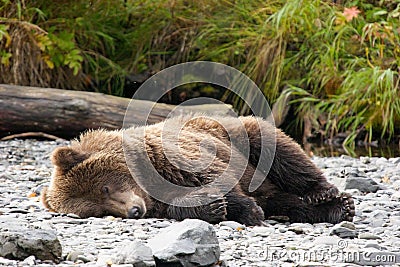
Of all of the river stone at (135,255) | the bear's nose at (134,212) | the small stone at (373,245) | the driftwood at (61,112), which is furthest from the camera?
the driftwood at (61,112)

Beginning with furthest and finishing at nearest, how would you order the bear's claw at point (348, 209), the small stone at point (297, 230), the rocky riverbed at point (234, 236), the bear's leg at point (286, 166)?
1. the bear's leg at point (286, 166)
2. the bear's claw at point (348, 209)
3. the small stone at point (297, 230)
4. the rocky riverbed at point (234, 236)

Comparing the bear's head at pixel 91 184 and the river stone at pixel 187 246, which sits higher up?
the river stone at pixel 187 246

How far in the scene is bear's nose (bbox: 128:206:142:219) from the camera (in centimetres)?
384

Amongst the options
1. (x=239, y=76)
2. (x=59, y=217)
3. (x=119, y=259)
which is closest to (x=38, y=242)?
(x=119, y=259)

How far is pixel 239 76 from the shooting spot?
31.9 feet

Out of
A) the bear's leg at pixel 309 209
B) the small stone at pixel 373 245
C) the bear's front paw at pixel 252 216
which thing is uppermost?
the small stone at pixel 373 245

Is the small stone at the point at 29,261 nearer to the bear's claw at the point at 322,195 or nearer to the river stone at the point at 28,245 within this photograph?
the river stone at the point at 28,245

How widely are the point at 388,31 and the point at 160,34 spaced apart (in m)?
3.35

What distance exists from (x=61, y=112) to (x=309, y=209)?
13.1 ft

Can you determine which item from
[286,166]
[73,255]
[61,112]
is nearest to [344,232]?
[286,166]

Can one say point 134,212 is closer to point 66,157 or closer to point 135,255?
point 66,157

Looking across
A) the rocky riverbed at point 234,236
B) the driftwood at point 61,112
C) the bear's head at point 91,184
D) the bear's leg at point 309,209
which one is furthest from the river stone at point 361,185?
the driftwood at point 61,112

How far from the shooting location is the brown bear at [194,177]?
3.96 meters

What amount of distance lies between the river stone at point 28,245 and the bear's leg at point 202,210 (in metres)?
1.09
